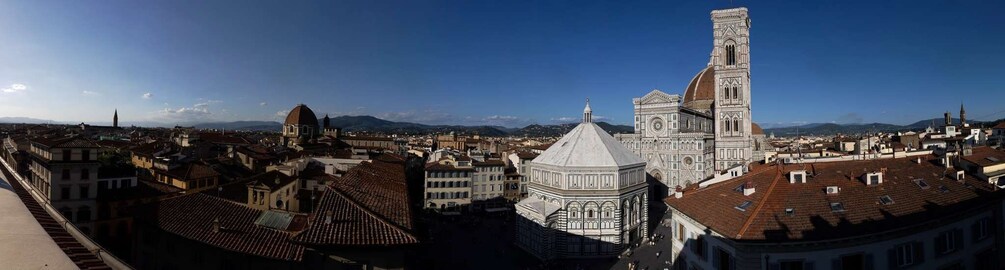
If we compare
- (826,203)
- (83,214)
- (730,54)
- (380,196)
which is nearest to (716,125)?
(730,54)

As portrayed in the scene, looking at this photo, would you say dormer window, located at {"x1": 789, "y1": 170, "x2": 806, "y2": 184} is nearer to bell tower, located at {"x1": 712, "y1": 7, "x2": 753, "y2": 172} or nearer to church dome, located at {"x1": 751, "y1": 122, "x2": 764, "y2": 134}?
bell tower, located at {"x1": 712, "y1": 7, "x2": 753, "y2": 172}

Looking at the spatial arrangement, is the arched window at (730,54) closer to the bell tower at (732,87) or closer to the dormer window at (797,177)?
the bell tower at (732,87)

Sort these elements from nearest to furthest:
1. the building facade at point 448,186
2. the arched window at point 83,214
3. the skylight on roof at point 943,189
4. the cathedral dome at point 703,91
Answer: the skylight on roof at point 943,189, the arched window at point 83,214, the building facade at point 448,186, the cathedral dome at point 703,91

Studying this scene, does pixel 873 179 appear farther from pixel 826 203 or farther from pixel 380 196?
pixel 380 196

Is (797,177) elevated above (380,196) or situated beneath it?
elevated above

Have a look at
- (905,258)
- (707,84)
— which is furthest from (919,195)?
(707,84)

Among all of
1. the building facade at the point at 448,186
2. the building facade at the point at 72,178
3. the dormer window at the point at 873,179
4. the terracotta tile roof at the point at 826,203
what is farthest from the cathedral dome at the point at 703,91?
the building facade at the point at 72,178

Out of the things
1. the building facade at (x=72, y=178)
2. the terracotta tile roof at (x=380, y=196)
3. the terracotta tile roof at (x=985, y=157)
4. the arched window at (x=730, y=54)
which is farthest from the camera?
the arched window at (x=730, y=54)
